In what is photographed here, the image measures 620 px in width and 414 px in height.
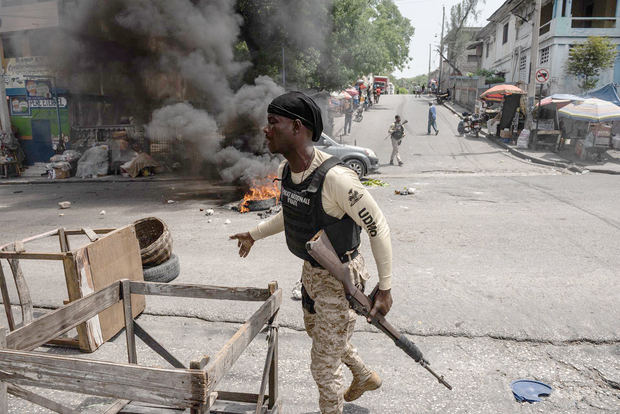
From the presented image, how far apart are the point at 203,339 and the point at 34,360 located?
2088 mm

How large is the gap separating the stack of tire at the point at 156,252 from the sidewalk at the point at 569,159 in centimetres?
1229

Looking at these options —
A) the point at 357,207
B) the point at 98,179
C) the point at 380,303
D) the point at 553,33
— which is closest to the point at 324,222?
the point at 357,207

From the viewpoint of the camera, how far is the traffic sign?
48.0ft

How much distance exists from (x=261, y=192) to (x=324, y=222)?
690 centimetres

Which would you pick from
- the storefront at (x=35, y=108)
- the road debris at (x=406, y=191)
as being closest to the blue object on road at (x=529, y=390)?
the road debris at (x=406, y=191)

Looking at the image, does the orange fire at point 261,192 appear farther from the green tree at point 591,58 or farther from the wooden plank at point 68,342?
the green tree at point 591,58

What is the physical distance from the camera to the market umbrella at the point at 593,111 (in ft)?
44.0

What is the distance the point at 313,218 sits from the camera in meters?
2.20

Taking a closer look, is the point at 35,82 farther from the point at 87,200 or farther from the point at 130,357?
the point at 130,357

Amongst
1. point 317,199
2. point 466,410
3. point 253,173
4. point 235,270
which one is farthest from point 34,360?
point 253,173

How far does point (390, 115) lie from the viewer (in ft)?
92.8

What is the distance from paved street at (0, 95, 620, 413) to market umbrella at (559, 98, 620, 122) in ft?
13.3

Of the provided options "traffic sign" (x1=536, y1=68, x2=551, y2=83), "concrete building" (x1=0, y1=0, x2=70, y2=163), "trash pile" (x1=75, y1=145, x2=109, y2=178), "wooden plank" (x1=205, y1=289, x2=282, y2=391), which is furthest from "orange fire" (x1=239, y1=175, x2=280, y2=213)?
"traffic sign" (x1=536, y1=68, x2=551, y2=83)

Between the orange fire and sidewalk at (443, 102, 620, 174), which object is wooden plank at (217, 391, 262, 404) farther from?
sidewalk at (443, 102, 620, 174)
